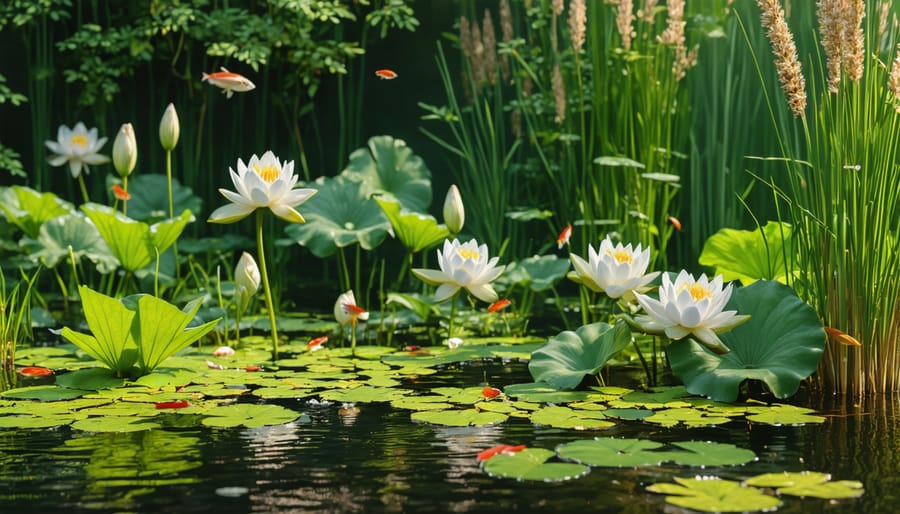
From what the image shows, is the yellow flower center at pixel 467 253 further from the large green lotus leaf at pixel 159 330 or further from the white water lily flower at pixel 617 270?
the large green lotus leaf at pixel 159 330

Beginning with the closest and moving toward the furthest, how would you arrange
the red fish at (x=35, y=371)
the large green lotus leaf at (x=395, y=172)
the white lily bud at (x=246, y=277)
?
the red fish at (x=35, y=371)
the white lily bud at (x=246, y=277)
the large green lotus leaf at (x=395, y=172)

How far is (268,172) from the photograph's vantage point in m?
3.08

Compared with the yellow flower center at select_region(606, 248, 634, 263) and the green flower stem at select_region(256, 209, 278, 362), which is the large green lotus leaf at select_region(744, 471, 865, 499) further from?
the green flower stem at select_region(256, 209, 278, 362)

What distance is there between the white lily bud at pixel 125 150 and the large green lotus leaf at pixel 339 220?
0.64 m

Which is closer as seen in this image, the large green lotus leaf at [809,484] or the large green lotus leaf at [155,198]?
the large green lotus leaf at [809,484]

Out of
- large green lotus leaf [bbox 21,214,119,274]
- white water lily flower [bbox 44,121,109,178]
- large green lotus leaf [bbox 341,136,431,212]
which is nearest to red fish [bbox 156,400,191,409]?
large green lotus leaf [bbox 21,214,119,274]

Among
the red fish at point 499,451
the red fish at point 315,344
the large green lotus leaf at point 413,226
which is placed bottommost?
the red fish at point 499,451

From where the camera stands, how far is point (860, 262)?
8.30 feet

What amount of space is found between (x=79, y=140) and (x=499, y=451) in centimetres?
349

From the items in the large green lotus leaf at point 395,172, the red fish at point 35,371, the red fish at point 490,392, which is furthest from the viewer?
the large green lotus leaf at point 395,172

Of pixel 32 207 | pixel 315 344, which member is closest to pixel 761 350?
pixel 315 344

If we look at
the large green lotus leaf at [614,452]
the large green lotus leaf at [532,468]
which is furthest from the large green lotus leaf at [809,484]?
the large green lotus leaf at [532,468]

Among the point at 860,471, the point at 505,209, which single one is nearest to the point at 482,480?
the point at 860,471

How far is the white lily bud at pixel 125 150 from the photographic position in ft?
12.0
